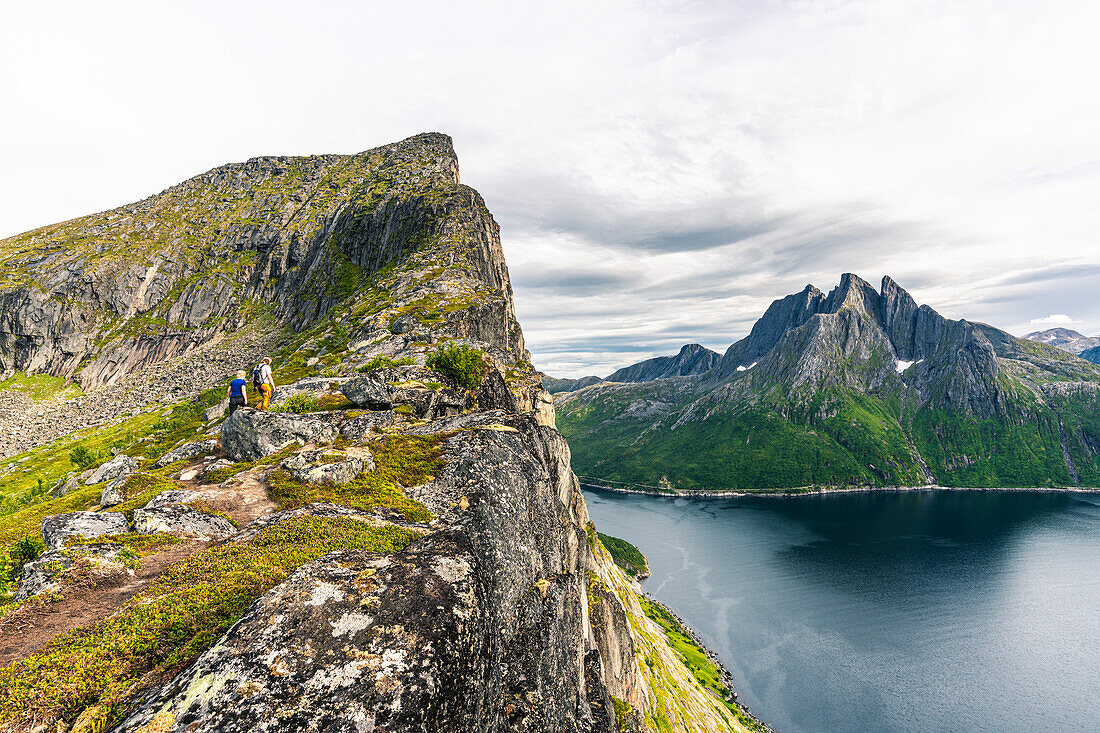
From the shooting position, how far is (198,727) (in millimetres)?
8375

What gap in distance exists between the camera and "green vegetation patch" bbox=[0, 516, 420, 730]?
842 centimetres

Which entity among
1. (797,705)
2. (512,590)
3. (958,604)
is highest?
(512,590)

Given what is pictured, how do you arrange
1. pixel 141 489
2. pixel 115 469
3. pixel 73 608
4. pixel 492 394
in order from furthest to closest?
pixel 492 394
pixel 115 469
pixel 141 489
pixel 73 608

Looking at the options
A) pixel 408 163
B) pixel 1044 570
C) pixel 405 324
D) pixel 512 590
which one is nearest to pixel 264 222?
pixel 408 163

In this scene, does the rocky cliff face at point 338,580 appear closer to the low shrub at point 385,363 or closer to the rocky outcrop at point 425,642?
the rocky outcrop at point 425,642

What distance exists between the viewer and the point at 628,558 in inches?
6117

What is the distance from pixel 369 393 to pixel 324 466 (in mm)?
12792

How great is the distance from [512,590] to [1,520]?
2325 cm

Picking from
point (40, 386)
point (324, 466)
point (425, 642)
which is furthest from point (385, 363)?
point (40, 386)

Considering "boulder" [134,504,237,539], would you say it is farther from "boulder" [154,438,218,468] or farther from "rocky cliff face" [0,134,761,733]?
"boulder" [154,438,218,468]

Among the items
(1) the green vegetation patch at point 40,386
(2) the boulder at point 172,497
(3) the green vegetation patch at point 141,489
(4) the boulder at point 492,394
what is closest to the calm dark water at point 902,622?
(4) the boulder at point 492,394

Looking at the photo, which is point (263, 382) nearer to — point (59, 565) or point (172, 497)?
point (172, 497)

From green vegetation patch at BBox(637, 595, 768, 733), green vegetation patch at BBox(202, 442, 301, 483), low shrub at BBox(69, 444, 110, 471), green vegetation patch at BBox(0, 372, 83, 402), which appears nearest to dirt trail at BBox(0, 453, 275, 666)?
green vegetation patch at BBox(202, 442, 301, 483)

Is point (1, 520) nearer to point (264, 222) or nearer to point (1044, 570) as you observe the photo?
point (264, 222)
